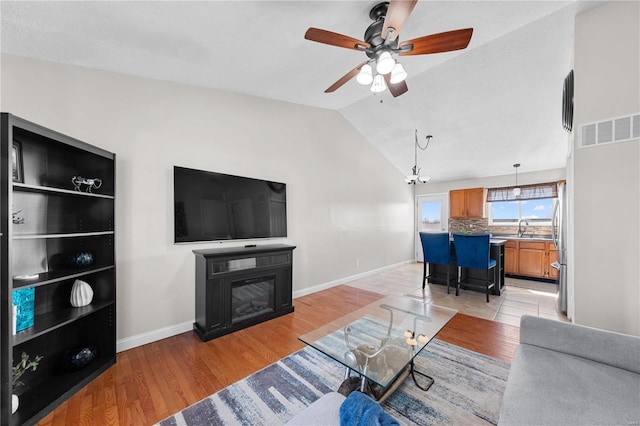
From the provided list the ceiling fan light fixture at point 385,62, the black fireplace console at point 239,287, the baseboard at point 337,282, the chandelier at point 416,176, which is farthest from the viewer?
the chandelier at point 416,176

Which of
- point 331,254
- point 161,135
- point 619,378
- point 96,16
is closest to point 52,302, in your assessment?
point 161,135

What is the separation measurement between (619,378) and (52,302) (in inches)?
142

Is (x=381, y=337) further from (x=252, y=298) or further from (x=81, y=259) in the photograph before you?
(x=81, y=259)

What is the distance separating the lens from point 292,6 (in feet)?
5.78

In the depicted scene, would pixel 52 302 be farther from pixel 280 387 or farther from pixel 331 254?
pixel 331 254

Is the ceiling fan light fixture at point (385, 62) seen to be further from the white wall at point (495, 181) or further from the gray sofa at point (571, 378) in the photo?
the white wall at point (495, 181)

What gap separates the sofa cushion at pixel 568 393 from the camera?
3.33ft

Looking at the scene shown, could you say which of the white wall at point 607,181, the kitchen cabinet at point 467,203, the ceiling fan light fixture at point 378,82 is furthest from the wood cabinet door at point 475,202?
the ceiling fan light fixture at point 378,82

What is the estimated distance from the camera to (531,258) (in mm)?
4977

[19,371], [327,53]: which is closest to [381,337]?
Answer: [19,371]

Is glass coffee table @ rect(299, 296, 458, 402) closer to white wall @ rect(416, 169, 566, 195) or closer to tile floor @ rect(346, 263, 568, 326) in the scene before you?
tile floor @ rect(346, 263, 568, 326)

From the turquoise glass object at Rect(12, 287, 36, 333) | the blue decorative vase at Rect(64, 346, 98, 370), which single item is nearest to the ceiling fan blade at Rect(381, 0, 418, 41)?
the turquoise glass object at Rect(12, 287, 36, 333)

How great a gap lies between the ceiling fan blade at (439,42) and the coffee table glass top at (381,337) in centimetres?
209

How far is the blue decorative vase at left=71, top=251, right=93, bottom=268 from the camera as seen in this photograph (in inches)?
73.9
